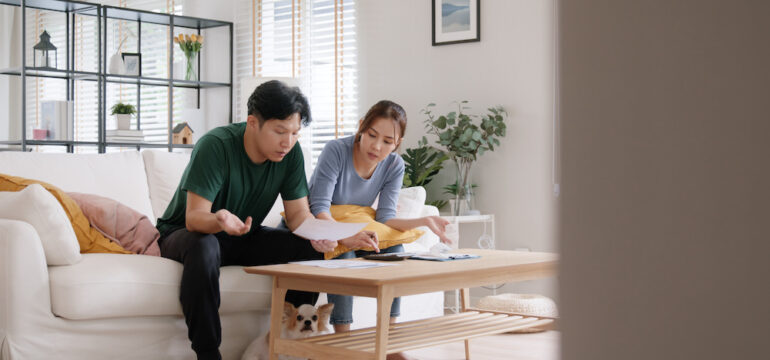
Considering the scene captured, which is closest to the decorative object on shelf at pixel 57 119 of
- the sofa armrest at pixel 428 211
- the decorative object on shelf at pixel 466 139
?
the decorative object on shelf at pixel 466 139

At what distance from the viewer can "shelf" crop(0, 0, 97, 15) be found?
4664mm

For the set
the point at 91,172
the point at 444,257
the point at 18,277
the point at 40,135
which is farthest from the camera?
the point at 40,135

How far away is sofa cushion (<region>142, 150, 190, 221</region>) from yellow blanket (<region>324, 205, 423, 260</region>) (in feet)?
2.53

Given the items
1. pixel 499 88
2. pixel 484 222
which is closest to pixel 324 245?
pixel 484 222

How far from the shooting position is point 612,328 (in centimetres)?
24

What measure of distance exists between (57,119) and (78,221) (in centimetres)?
264

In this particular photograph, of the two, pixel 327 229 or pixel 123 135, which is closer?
pixel 327 229

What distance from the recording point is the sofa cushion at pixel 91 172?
2.71 meters

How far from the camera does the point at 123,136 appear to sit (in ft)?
16.1

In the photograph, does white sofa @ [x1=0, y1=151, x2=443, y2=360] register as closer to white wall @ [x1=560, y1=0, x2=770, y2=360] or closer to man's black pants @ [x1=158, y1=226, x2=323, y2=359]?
man's black pants @ [x1=158, y1=226, x2=323, y2=359]

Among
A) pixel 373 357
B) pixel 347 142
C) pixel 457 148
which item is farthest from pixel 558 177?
pixel 457 148

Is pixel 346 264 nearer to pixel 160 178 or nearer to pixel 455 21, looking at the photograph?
pixel 160 178

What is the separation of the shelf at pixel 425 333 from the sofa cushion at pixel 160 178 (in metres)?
1.18

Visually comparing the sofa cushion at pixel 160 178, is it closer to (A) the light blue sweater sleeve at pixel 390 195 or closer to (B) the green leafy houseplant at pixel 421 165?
(A) the light blue sweater sleeve at pixel 390 195
